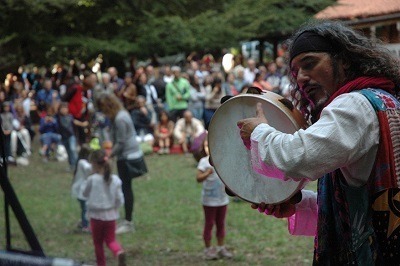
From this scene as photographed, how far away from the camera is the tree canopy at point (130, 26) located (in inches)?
553

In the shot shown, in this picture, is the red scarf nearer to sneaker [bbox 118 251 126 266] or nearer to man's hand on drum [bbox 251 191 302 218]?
man's hand on drum [bbox 251 191 302 218]

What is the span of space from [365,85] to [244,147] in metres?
0.59

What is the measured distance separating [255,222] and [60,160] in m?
8.18

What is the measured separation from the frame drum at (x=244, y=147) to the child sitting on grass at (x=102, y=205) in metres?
4.22

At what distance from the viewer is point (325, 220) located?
292 centimetres

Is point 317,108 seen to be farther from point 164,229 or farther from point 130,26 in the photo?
point 130,26

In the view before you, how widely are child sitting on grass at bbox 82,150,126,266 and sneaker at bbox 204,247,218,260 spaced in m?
0.81

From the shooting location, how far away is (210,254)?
778 centimetres

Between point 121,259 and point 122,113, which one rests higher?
point 122,113

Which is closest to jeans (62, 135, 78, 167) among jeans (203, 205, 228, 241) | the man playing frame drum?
jeans (203, 205, 228, 241)

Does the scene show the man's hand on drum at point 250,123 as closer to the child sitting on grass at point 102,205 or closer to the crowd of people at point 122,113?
the child sitting on grass at point 102,205

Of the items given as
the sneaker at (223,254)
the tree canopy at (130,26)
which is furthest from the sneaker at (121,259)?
the tree canopy at (130,26)

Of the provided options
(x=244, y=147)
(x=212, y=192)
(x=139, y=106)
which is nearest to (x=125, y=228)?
(x=212, y=192)

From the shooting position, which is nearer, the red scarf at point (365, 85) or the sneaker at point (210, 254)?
the red scarf at point (365, 85)
